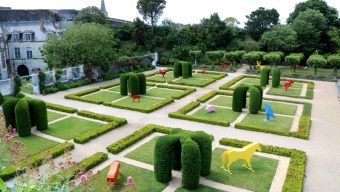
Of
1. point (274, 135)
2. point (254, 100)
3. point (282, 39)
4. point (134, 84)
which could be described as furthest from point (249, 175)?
point (282, 39)

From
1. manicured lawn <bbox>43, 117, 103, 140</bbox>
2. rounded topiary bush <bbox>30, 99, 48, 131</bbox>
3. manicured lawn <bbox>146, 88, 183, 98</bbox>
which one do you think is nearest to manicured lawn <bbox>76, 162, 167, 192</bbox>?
manicured lawn <bbox>43, 117, 103, 140</bbox>

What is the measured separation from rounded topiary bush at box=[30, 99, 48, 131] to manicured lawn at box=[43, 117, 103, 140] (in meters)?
0.47

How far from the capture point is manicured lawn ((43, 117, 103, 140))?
17.8 m

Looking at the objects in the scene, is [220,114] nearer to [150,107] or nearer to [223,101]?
[223,101]

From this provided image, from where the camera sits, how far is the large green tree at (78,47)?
3206cm

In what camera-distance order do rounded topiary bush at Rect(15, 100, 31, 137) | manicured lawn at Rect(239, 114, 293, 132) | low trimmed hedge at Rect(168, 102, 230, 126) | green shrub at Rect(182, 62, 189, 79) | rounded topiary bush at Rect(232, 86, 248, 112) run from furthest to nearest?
green shrub at Rect(182, 62, 189, 79) → rounded topiary bush at Rect(232, 86, 248, 112) → low trimmed hedge at Rect(168, 102, 230, 126) → manicured lawn at Rect(239, 114, 293, 132) → rounded topiary bush at Rect(15, 100, 31, 137)

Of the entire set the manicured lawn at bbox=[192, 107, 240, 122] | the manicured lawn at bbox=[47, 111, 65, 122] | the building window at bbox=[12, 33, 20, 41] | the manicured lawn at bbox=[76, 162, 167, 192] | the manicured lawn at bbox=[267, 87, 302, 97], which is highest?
the building window at bbox=[12, 33, 20, 41]

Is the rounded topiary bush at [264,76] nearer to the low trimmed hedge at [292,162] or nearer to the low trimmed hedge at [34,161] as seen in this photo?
the low trimmed hedge at [292,162]

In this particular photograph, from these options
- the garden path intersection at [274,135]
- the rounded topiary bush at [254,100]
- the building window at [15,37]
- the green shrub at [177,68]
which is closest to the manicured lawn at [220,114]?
the rounded topiary bush at [254,100]

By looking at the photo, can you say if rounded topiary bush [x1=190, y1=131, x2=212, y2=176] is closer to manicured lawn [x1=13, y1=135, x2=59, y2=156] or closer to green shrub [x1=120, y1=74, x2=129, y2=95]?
manicured lawn [x1=13, y1=135, x2=59, y2=156]

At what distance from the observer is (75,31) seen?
32.4 m

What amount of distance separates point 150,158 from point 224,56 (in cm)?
3214

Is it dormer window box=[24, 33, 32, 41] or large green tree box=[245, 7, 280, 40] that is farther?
large green tree box=[245, 7, 280, 40]

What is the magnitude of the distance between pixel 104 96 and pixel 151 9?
29213mm
